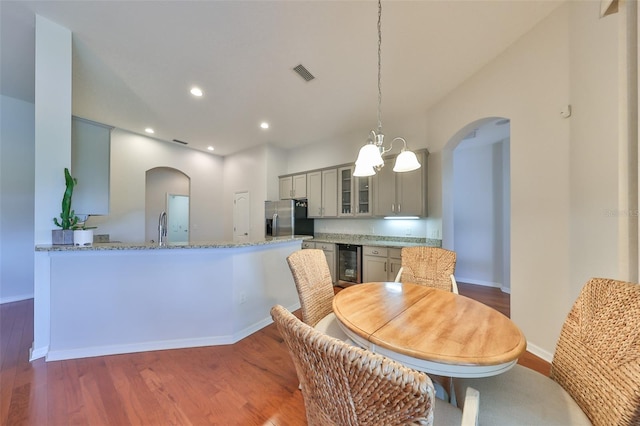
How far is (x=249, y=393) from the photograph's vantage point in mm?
1616

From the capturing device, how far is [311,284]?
66.7 inches

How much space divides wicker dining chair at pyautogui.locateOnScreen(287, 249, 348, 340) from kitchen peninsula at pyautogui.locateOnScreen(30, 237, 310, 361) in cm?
93

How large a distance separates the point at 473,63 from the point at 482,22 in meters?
0.58

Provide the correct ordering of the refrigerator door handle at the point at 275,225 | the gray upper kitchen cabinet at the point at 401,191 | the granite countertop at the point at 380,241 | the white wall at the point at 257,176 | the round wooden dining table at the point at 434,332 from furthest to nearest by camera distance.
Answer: the white wall at the point at 257,176, the refrigerator door handle at the point at 275,225, the granite countertop at the point at 380,241, the gray upper kitchen cabinet at the point at 401,191, the round wooden dining table at the point at 434,332

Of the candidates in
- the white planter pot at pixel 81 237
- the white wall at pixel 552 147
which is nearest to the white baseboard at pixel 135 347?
the white planter pot at pixel 81 237

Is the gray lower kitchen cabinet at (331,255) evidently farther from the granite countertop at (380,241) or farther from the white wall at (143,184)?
the white wall at (143,184)

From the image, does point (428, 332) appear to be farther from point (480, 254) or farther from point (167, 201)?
point (167, 201)

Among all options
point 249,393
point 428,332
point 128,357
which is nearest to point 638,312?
point 428,332

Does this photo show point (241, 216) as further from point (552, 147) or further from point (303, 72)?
point (552, 147)

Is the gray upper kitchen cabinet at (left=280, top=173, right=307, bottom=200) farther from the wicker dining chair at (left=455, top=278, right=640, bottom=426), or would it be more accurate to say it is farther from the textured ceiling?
the wicker dining chair at (left=455, top=278, right=640, bottom=426)

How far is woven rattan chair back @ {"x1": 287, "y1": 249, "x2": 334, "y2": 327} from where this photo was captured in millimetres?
1605

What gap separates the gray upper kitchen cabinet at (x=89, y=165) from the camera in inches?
112

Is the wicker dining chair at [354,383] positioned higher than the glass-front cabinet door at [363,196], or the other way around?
the glass-front cabinet door at [363,196]

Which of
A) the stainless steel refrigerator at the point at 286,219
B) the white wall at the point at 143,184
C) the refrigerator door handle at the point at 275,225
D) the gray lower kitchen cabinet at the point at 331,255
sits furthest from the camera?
the refrigerator door handle at the point at 275,225
